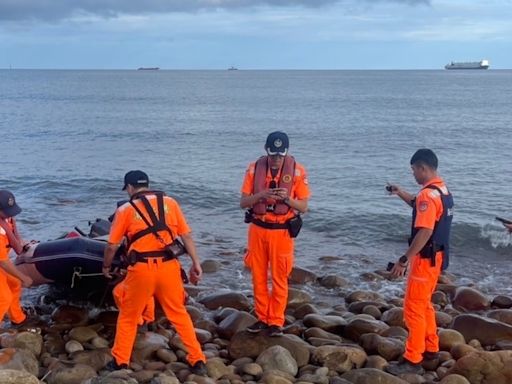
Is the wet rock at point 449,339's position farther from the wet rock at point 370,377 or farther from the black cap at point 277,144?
the black cap at point 277,144

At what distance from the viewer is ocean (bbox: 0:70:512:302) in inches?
540

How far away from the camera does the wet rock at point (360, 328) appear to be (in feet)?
25.3

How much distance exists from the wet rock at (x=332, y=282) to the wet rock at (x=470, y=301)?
181 cm

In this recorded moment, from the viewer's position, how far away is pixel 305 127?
3966cm

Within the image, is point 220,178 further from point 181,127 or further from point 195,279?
point 181,127

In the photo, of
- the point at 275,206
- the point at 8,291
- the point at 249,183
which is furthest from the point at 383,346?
the point at 8,291

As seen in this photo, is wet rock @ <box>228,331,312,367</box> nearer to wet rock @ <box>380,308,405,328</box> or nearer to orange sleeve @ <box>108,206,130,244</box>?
wet rock @ <box>380,308,405,328</box>

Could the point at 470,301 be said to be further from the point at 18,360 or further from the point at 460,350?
the point at 18,360

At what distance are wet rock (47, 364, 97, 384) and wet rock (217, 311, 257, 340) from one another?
6.17ft

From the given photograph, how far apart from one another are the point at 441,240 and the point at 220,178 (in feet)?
51.4

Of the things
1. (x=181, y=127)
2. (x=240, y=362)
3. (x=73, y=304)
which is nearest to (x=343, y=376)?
(x=240, y=362)

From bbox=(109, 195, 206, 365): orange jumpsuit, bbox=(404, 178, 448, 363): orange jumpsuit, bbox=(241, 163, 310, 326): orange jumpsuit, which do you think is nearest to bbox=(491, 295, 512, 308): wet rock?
bbox=(404, 178, 448, 363): orange jumpsuit

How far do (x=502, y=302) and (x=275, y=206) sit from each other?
15.9ft

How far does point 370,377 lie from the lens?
6.26m
